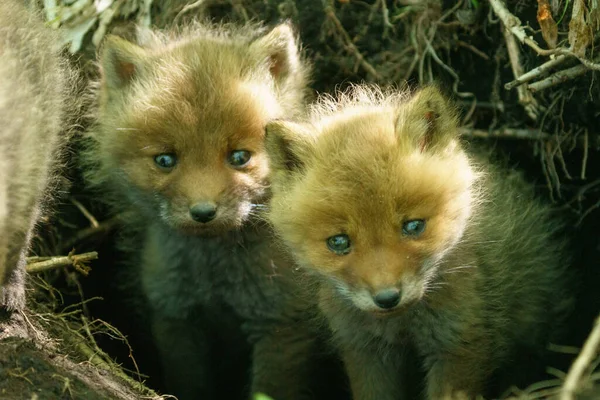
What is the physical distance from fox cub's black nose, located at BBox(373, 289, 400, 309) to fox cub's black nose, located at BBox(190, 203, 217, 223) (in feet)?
3.21

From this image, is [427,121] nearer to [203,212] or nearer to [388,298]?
[388,298]

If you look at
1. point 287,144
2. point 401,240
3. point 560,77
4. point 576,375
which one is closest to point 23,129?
point 287,144

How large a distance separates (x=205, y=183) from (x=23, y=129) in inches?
32.8

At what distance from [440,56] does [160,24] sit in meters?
1.74

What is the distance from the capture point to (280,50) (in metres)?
4.39

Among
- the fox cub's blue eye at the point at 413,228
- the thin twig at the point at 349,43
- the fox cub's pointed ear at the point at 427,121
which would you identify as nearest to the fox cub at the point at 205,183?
the thin twig at the point at 349,43

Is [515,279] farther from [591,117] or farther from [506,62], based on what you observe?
[506,62]

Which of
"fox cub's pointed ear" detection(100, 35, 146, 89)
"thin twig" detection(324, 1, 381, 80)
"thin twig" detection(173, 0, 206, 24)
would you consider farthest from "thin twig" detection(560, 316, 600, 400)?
"thin twig" detection(173, 0, 206, 24)

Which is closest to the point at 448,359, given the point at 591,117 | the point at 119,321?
the point at 591,117

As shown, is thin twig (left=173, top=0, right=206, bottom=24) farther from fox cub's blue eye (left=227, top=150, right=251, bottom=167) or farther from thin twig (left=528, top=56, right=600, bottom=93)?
thin twig (left=528, top=56, right=600, bottom=93)

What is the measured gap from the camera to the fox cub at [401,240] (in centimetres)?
328

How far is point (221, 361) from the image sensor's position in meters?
4.95

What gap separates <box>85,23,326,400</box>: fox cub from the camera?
3.93m

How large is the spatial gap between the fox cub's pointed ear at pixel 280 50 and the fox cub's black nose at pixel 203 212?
920mm
